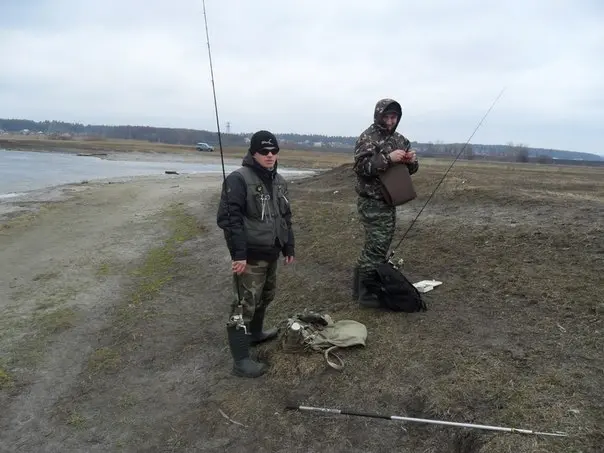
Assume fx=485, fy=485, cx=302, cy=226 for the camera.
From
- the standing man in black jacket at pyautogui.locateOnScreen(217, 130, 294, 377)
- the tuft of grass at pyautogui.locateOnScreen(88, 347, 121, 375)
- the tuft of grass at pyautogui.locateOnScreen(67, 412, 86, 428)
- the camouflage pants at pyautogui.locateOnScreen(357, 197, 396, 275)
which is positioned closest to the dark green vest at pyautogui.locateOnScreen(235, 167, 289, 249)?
the standing man in black jacket at pyautogui.locateOnScreen(217, 130, 294, 377)

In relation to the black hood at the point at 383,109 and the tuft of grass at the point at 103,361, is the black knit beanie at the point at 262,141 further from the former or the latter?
the tuft of grass at the point at 103,361

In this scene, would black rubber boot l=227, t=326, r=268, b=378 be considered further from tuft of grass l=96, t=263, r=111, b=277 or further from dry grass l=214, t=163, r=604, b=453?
tuft of grass l=96, t=263, r=111, b=277

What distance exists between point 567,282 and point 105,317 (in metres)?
6.35

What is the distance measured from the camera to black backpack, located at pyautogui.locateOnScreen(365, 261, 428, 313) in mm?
5551

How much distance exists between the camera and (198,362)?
18.0 feet

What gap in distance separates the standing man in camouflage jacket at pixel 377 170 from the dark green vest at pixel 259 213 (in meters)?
1.27

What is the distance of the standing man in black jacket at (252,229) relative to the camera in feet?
14.8

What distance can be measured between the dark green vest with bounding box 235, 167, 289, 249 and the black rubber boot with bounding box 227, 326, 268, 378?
0.91 metres

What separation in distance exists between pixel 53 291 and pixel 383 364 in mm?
6368

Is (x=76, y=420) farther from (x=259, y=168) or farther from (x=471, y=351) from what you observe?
(x=471, y=351)

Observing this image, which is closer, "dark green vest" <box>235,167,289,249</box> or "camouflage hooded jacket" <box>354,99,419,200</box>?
"dark green vest" <box>235,167,289,249</box>

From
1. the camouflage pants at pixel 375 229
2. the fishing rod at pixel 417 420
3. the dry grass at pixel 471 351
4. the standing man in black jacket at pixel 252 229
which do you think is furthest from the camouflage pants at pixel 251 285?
the camouflage pants at pixel 375 229

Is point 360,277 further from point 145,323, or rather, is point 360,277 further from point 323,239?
point 323,239

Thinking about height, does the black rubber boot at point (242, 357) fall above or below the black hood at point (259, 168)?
below
